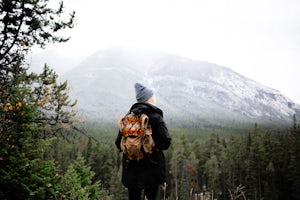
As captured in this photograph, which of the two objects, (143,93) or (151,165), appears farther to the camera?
(143,93)

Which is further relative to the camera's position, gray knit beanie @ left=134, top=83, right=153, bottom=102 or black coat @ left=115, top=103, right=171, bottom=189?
gray knit beanie @ left=134, top=83, right=153, bottom=102

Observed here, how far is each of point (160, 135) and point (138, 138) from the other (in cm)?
28

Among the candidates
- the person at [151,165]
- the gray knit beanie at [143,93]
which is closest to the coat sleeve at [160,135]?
the person at [151,165]

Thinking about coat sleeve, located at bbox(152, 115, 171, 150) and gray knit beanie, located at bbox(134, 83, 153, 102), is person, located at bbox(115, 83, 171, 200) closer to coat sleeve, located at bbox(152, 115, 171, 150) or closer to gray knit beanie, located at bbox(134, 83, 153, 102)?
coat sleeve, located at bbox(152, 115, 171, 150)

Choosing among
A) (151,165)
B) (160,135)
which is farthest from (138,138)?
(151,165)

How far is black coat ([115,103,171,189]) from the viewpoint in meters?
3.18

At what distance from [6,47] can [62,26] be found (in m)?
2.02

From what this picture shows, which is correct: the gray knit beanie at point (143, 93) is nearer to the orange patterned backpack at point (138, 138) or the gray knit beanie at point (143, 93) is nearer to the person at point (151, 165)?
the person at point (151, 165)

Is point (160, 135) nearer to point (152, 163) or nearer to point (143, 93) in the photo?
point (152, 163)

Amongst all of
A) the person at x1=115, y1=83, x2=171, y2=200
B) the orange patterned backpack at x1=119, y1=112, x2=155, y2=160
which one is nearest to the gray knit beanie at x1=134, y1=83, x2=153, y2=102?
the person at x1=115, y1=83, x2=171, y2=200

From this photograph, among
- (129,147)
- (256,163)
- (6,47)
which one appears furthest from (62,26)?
(256,163)

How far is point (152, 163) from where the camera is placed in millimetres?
3225

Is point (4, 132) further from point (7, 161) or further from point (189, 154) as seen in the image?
point (189, 154)

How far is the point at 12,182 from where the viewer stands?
4.58 meters
